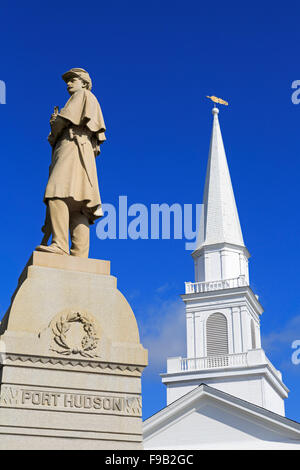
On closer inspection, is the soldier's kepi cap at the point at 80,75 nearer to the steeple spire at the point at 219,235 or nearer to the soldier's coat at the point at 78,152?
the soldier's coat at the point at 78,152

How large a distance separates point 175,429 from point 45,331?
34.9m

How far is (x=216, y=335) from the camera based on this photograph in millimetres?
46375

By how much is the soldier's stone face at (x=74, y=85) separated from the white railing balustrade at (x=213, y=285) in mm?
37117

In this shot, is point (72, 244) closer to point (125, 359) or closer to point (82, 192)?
point (82, 192)

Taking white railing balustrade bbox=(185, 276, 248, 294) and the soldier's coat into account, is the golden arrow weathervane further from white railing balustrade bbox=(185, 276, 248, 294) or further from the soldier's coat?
the soldier's coat

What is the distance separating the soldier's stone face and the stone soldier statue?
6cm

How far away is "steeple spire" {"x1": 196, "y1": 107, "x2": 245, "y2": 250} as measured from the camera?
4941 centimetres

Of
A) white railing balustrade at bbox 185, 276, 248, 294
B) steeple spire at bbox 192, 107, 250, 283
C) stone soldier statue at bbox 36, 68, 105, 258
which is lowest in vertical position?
stone soldier statue at bbox 36, 68, 105, 258

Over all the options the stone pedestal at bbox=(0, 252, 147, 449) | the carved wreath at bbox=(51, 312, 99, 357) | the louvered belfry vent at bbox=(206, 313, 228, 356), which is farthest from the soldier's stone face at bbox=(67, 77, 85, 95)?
the louvered belfry vent at bbox=(206, 313, 228, 356)

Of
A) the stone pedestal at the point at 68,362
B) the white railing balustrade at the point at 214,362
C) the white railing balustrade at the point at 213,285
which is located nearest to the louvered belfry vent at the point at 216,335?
the white railing balustrade at the point at 214,362

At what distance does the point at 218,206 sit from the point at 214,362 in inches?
446

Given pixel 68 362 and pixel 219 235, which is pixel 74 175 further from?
pixel 219 235

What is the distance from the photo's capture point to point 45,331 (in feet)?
28.8

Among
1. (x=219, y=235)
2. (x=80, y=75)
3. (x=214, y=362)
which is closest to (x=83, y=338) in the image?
(x=80, y=75)
